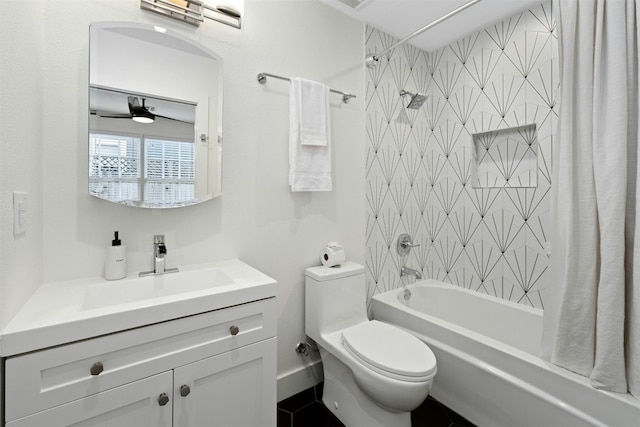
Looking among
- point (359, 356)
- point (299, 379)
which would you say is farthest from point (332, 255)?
point (299, 379)

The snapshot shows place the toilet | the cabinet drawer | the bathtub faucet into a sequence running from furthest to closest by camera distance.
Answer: the bathtub faucet → the toilet → the cabinet drawer

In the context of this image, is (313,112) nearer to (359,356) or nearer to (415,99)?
(415,99)

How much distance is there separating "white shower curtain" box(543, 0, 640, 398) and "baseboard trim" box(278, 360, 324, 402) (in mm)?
1274

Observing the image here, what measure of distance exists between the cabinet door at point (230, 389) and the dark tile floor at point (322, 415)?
1.38 feet

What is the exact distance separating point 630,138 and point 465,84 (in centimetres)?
134

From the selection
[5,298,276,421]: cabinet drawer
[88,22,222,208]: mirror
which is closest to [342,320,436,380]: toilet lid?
[5,298,276,421]: cabinet drawer

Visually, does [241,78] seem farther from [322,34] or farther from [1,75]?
[1,75]

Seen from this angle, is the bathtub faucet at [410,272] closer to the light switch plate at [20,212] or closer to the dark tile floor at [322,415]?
the dark tile floor at [322,415]

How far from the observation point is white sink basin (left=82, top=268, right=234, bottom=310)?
1168 mm

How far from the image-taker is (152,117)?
1.36 m

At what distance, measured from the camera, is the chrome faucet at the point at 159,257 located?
1.33 metres

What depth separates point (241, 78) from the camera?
5.25 ft

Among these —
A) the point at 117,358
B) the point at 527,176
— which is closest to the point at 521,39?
the point at 527,176

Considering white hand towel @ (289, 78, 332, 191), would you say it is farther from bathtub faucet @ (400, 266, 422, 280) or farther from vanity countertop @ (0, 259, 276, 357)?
bathtub faucet @ (400, 266, 422, 280)
